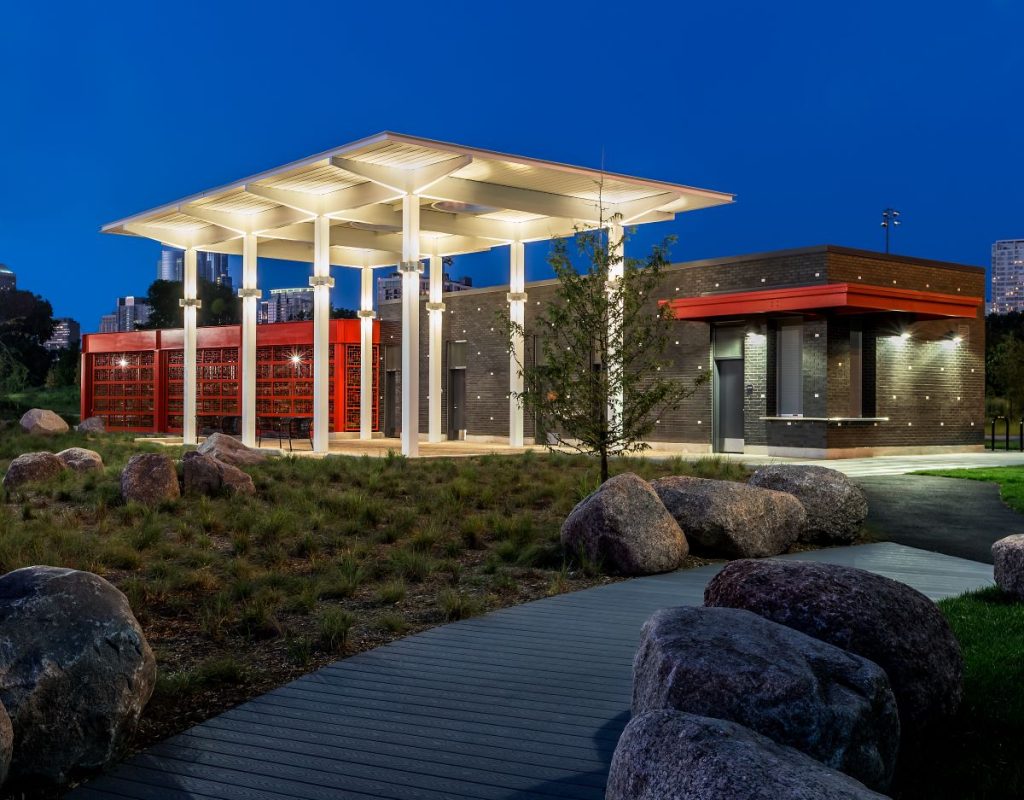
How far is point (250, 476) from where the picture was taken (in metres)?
16.1

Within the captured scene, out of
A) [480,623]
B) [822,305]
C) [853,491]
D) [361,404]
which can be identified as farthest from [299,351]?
[480,623]

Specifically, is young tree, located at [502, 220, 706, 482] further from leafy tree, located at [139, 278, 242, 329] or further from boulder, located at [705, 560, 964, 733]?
leafy tree, located at [139, 278, 242, 329]

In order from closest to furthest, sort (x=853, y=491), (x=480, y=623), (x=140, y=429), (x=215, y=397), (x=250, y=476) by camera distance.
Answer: (x=480, y=623) < (x=853, y=491) < (x=250, y=476) < (x=215, y=397) < (x=140, y=429)

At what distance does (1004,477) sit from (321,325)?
1726 centimetres

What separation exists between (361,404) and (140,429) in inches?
497

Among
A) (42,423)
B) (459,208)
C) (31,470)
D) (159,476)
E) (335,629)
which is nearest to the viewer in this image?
(335,629)

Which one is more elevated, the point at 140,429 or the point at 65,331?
the point at 65,331

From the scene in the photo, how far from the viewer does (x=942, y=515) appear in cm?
1400

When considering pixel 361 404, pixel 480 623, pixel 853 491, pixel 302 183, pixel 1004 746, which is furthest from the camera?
pixel 361 404

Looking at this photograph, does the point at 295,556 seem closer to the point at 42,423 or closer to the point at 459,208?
the point at 459,208

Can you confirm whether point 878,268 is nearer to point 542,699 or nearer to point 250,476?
point 250,476

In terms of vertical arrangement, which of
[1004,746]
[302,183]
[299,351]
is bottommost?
[1004,746]

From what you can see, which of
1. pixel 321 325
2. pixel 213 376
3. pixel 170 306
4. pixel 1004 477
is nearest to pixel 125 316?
pixel 170 306

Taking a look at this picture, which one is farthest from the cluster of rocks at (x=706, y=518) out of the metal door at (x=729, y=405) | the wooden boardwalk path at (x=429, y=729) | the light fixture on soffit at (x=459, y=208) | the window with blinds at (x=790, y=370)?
the light fixture on soffit at (x=459, y=208)
